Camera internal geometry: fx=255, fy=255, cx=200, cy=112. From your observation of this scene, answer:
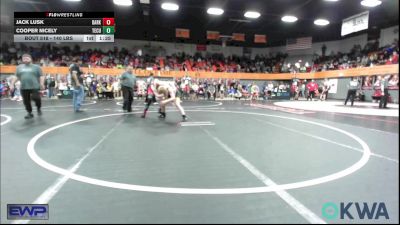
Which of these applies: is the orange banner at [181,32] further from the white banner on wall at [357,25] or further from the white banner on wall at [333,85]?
the white banner on wall at [333,85]

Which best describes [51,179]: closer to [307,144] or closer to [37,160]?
[37,160]

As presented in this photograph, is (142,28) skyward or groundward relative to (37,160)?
skyward

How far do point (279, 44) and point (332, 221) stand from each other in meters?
27.0

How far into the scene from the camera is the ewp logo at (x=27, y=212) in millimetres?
1573

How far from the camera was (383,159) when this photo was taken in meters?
3.01

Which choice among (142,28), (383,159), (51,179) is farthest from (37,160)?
(142,28)

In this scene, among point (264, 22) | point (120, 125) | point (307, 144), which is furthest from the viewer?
point (264, 22)

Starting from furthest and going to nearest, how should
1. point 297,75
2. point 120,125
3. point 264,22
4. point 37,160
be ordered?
point 297,75
point 264,22
point 120,125
point 37,160

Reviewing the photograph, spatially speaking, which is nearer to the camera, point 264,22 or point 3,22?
point 3,22

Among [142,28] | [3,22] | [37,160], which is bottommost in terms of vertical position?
[37,160]
